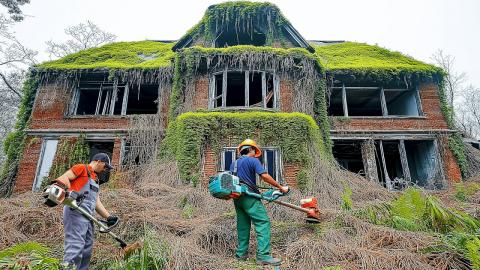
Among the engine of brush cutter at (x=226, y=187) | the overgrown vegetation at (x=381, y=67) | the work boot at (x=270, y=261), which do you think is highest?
the overgrown vegetation at (x=381, y=67)

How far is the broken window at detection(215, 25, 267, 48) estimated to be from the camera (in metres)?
15.2

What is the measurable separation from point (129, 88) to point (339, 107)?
1086cm

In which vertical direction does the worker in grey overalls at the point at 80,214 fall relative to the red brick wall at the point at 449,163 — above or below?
below

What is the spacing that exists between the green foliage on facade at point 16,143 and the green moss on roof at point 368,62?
13144 millimetres

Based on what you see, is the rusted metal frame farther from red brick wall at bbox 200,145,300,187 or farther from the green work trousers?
the green work trousers

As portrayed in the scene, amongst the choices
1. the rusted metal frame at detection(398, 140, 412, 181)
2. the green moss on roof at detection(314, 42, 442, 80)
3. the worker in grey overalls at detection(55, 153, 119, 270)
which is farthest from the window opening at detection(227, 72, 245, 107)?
the worker in grey overalls at detection(55, 153, 119, 270)

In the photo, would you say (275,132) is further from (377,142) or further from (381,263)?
(381,263)

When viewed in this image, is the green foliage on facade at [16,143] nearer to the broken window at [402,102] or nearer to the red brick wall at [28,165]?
the red brick wall at [28,165]

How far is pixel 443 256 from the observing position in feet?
14.9

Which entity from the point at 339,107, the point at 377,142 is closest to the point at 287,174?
the point at 377,142

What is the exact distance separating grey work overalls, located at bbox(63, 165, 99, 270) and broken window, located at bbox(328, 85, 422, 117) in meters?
12.7

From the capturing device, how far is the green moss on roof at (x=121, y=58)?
14844 millimetres

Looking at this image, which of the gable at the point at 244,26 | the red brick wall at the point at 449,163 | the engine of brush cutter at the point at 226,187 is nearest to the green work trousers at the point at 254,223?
the engine of brush cutter at the point at 226,187

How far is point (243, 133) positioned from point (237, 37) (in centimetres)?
570
